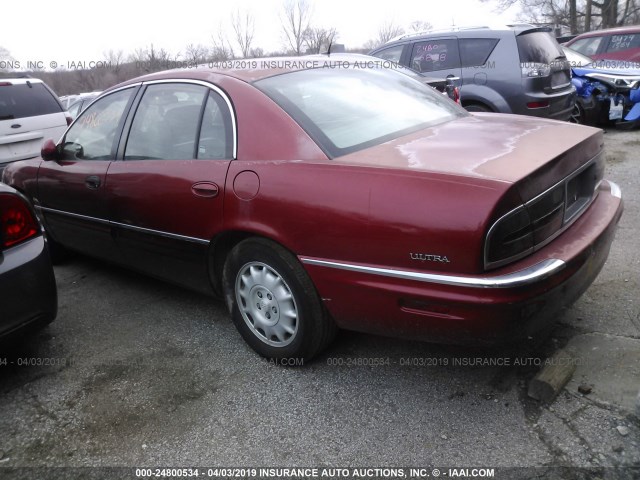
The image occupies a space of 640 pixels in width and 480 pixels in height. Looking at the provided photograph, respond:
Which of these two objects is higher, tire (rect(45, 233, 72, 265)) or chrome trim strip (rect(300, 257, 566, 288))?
chrome trim strip (rect(300, 257, 566, 288))

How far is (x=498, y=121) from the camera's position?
312 cm

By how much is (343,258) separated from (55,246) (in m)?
3.28

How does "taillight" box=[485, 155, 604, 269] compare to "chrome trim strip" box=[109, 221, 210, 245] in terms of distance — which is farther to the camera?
"chrome trim strip" box=[109, 221, 210, 245]

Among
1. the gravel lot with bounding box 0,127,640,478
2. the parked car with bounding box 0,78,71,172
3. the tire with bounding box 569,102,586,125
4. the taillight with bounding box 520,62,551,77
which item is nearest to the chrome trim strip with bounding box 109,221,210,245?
the gravel lot with bounding box 0,127,640,478

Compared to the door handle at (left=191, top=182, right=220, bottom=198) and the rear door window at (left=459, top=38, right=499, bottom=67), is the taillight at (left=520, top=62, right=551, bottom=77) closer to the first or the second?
the rear door window at (left=459, top=38, right=499, bottom=67)

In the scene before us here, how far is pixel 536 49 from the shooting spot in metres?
7.08

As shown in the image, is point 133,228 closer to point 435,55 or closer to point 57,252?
point 57,252

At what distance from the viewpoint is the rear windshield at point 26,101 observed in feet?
22.7

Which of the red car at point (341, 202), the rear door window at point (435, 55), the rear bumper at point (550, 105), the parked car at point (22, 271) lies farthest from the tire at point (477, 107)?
the parked car at point (22, 271)

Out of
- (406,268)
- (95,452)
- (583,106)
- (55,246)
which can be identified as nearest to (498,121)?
(406,268)

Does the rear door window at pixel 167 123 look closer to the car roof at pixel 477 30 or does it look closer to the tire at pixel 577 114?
the car roof at pixel 477 30

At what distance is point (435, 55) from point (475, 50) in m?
0.65

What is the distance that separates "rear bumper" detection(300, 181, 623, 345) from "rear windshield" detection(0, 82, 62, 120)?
243 inches

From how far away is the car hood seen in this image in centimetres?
220
